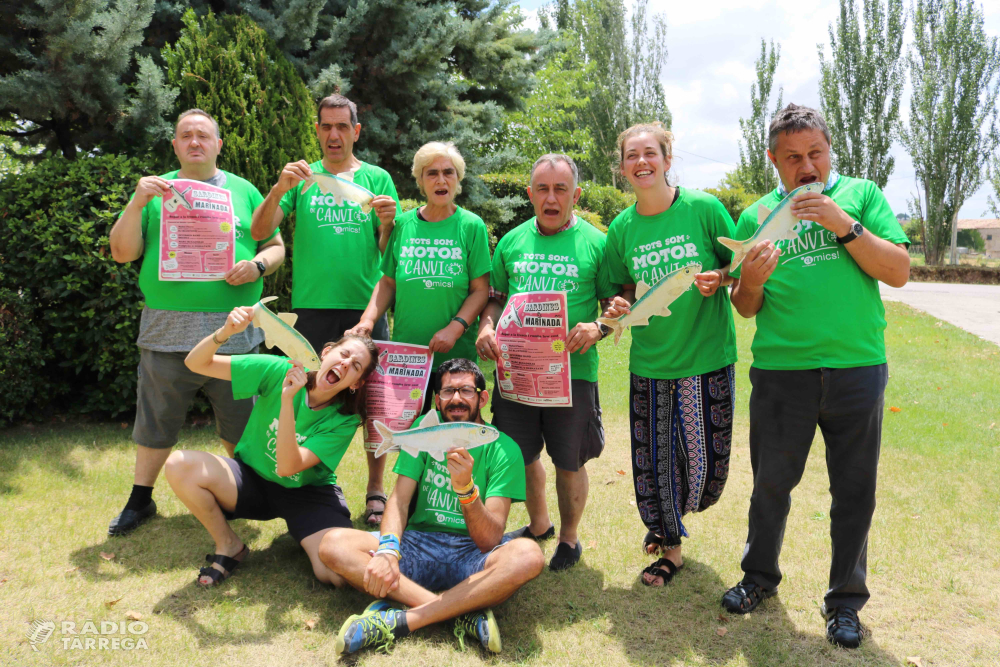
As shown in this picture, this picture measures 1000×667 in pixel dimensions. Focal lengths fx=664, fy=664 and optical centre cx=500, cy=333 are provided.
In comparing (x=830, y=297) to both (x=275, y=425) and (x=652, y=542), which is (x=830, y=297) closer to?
(x=652, y=542)

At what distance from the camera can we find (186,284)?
3957 mm

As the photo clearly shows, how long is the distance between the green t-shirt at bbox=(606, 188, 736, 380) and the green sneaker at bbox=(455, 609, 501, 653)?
143cm

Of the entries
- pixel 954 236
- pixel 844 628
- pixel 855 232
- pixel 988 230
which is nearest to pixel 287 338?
pixel 855 232

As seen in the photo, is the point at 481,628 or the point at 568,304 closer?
the point at 481,628

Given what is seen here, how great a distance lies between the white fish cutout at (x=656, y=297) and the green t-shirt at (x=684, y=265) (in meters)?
0.10

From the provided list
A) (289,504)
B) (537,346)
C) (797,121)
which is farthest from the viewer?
(289,504)

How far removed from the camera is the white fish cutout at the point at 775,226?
279 centimetres

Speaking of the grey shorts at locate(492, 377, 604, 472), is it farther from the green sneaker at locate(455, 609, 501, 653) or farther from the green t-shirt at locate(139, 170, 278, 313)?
the green t-shirt at locate(139, 170, 278, 313)

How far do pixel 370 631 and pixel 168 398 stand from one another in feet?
7.03

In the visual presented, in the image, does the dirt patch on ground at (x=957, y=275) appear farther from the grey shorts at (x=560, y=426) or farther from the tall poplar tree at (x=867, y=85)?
the grey shorts at (x=560, y=426)

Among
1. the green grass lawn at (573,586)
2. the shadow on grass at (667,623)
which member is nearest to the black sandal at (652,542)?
the green grass lawn at (573,586)

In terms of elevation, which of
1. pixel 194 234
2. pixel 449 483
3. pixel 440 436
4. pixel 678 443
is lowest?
pixel 449 483

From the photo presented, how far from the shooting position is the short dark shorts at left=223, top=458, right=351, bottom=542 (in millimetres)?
3514

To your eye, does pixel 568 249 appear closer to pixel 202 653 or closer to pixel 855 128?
pixel 202 653
